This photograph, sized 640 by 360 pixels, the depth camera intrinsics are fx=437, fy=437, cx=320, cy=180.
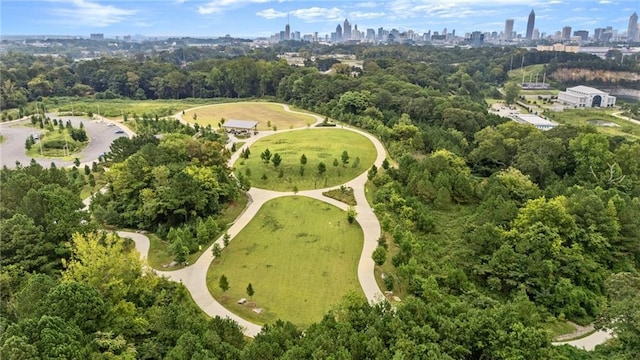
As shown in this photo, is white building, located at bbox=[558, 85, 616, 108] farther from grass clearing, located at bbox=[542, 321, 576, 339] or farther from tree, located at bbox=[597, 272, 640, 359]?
tree, located at bbox=[597, 272, 640, 359]

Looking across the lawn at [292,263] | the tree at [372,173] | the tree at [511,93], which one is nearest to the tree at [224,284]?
the lawn at [292,263]

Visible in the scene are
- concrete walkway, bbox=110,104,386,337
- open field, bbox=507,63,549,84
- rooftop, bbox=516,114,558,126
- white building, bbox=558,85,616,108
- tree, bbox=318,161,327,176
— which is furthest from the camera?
open field, bbox=507,63,549,84

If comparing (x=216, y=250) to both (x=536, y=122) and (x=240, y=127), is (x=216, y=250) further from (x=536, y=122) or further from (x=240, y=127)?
(x=536, y=122)

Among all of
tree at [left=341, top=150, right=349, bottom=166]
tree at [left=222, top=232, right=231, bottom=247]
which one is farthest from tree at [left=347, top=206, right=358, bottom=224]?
tree at [left=341, top=150, right=349, bottom=166]

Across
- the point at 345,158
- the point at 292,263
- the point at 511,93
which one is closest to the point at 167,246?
the point at 292,263

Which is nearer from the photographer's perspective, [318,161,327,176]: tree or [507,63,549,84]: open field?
[318,161,327,176]: tree

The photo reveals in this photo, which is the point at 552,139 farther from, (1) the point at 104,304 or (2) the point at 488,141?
(1) the point at 104,304
